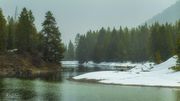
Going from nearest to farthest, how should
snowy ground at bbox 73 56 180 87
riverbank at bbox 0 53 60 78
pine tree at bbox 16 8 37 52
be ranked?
snowy ground at bbox 73 56 180 87
riverbank at bbox 0 53 60 78
pine tree at bbox 16 8 37 52

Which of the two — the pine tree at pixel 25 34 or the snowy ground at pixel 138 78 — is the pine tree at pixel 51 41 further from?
the snowy ground at pixel 138 78

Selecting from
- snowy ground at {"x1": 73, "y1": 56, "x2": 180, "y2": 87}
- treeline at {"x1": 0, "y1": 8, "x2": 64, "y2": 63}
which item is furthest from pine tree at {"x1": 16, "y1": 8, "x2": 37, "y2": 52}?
snowy ground at {"x1": 73, "y1": 56, "x2": 180, "y2": 87}

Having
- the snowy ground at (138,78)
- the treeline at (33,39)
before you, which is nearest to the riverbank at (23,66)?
the treeline at (33,39)

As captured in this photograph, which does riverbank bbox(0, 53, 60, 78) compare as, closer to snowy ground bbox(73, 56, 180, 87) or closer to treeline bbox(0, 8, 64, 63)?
treeline bbox(0, 8, 64, 63)

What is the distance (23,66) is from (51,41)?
1851 centimetres

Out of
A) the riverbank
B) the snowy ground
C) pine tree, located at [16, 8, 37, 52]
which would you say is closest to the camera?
the snowy ground

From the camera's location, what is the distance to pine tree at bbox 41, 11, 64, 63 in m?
113

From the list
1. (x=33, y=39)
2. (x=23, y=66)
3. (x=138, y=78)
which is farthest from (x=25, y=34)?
(x=138, y=78)

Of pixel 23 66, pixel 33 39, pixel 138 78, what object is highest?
pixel 33 39

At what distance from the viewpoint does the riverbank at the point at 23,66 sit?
91150 mm

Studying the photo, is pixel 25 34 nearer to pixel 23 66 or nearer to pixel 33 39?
pixel 33 39

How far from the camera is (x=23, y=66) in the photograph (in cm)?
9756

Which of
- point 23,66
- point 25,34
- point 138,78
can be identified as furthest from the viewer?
point 25,34

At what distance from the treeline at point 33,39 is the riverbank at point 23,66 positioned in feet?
6.51
